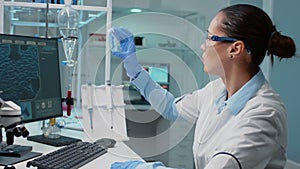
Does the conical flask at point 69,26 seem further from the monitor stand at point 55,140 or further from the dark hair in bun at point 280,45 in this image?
the dark hair in bun at point 280,45

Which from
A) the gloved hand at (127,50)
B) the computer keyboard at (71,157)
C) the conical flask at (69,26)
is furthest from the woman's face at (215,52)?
the conical flask at (69,26)

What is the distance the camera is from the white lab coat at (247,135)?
3.23 ft

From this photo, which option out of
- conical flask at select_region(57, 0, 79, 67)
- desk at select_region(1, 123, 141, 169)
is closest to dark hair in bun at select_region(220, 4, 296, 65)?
desk at select_region(1, 123, 141, 169)

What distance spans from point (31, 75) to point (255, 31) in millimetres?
899

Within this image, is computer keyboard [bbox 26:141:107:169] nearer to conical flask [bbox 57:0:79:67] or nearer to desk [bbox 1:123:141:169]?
desk [bbox 1:123:141:169]

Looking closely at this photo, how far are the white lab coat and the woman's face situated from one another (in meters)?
0.15

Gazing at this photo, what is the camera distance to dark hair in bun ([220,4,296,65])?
1121 millimetres

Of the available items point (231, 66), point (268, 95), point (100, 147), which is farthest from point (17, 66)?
point (268, 95)

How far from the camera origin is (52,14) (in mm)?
2348

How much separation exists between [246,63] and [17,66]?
86cm

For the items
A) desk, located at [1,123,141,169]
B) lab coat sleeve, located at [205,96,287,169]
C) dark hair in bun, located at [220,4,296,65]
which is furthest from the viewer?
desk, located at [1,123,141,169]

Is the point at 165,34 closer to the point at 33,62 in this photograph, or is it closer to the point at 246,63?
the point at 33,62

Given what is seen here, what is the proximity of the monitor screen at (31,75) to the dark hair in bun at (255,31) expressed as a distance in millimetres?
796

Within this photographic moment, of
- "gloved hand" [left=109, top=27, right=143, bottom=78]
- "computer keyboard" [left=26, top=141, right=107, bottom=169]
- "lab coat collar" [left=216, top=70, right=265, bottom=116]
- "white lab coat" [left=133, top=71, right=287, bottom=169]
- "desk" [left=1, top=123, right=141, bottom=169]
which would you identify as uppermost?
"gloved hand" [left=109, top=27, right=143, bottom=78]
